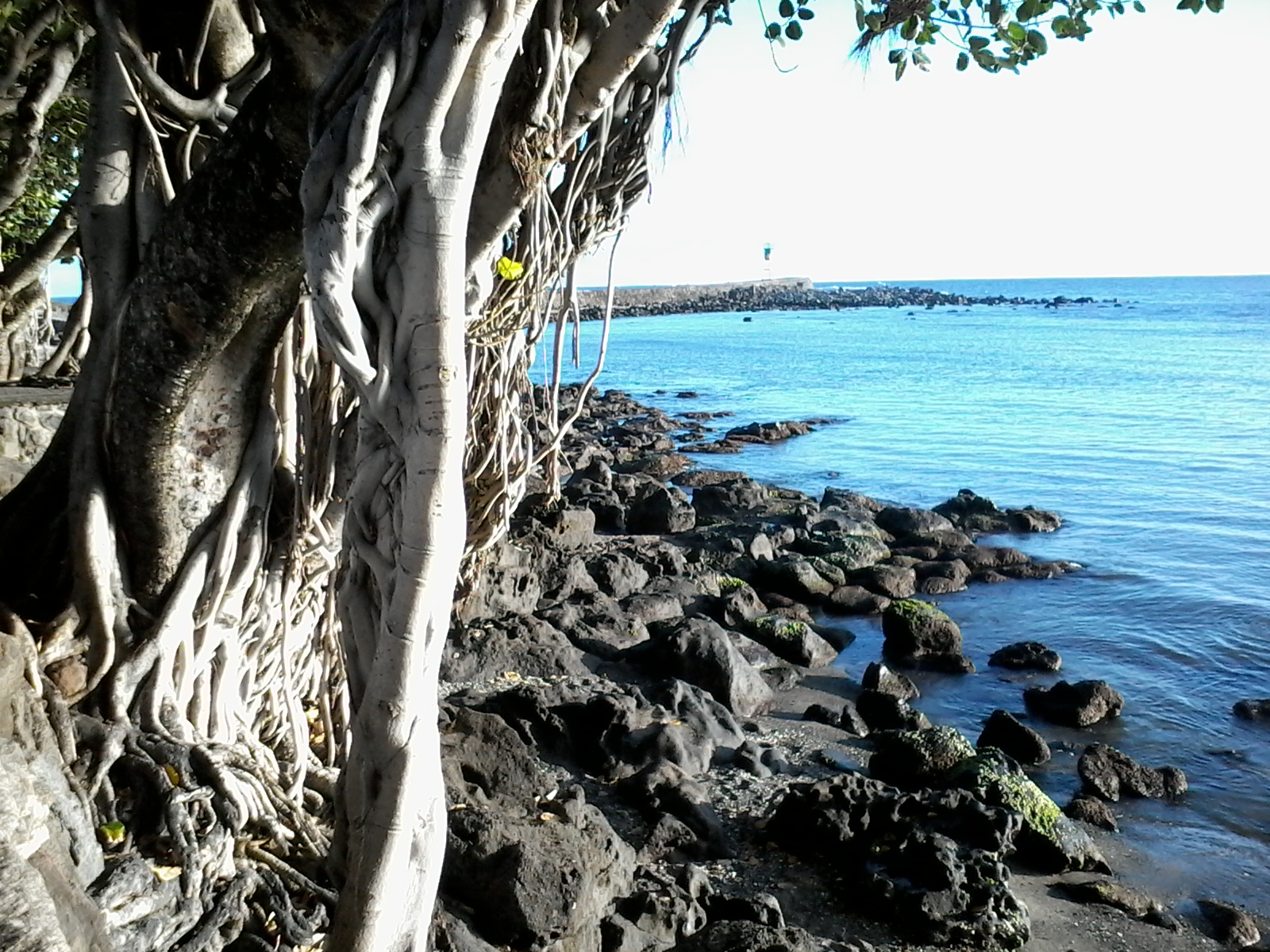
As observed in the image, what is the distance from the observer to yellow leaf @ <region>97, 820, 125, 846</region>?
10.6 ft

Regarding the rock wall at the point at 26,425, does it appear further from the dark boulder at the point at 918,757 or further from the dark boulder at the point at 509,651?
the dark boulder at the point at 918,757

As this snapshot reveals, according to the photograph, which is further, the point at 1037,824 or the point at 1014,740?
the point at 1014,740

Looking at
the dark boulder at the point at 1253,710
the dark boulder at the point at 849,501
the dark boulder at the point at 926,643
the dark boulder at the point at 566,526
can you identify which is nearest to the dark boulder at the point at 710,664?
the dark boulder at the point at 926,643

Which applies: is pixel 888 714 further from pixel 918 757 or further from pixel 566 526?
pixel 566 526

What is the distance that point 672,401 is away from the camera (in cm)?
3231

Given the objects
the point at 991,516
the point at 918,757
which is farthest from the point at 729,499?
the point at 918,757

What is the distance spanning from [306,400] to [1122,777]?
20.7ft

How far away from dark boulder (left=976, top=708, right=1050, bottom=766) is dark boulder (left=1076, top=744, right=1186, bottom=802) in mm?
311

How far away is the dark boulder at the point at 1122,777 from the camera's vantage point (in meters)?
7.34

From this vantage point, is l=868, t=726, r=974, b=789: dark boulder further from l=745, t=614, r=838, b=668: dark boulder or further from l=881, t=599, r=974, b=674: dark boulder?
l=881, t=599, r=974, b=674: dark boulder

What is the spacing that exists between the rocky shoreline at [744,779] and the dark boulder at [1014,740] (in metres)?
0.02

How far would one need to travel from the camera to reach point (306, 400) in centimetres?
381

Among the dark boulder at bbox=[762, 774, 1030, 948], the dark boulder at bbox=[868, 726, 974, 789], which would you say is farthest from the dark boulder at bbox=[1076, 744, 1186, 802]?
the dark boulder at bbox=[762, 774, 1030, 948]

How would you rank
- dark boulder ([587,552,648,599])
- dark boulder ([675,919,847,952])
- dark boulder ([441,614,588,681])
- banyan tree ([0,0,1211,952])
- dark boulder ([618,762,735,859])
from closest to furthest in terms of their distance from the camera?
banyan tree ([0,0,1211,952])
dark boulder ([675,919,847,952])
dark boulder ([618,762,735,859])
dark boulder ([441,614,588,681])
dark boulder ([587,552,648,599])
